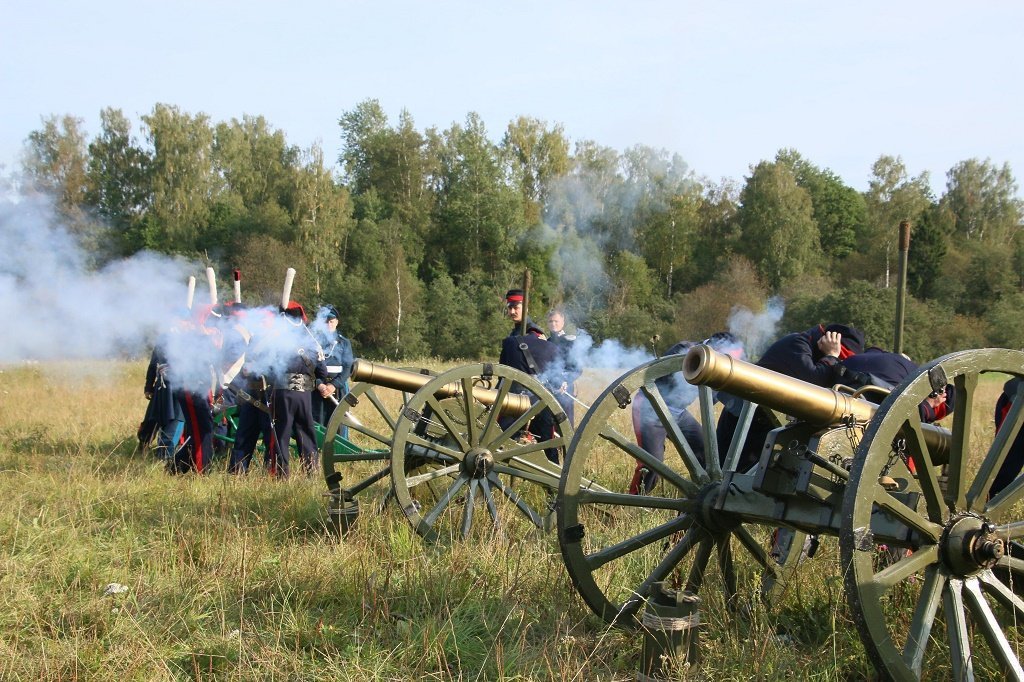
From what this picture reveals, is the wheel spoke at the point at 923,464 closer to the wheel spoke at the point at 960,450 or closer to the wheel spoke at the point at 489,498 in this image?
the wheel spoke at the point at 960,450

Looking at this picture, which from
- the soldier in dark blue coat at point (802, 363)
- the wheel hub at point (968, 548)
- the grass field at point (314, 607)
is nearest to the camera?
the wheel hub at point (968, 548)

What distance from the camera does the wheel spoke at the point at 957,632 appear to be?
126 inches

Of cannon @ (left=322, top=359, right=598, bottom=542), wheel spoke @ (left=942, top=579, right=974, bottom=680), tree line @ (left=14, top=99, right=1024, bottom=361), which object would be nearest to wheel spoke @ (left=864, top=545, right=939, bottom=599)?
wheel spoke @ (left=942, top=579, right=974, bottom=680)

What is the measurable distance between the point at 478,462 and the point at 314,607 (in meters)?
2.10

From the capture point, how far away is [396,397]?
16.7 meters

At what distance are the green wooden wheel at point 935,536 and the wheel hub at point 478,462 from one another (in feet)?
10.3

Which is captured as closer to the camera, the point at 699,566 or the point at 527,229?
the point at 699,566

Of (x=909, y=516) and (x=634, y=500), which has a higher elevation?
(x=909, y=516)

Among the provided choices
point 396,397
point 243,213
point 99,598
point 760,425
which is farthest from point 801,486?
point 243,213

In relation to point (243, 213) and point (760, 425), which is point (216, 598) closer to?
point (760, 425)

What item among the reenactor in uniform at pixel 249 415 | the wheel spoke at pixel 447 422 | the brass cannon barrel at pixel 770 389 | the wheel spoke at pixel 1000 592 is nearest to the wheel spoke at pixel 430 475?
the wheel spoke at pixel 447 422

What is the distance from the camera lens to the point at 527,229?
30.3 metres

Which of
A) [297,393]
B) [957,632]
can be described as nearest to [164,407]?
[297,393]

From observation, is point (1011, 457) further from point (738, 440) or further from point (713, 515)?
point (713, 515)
